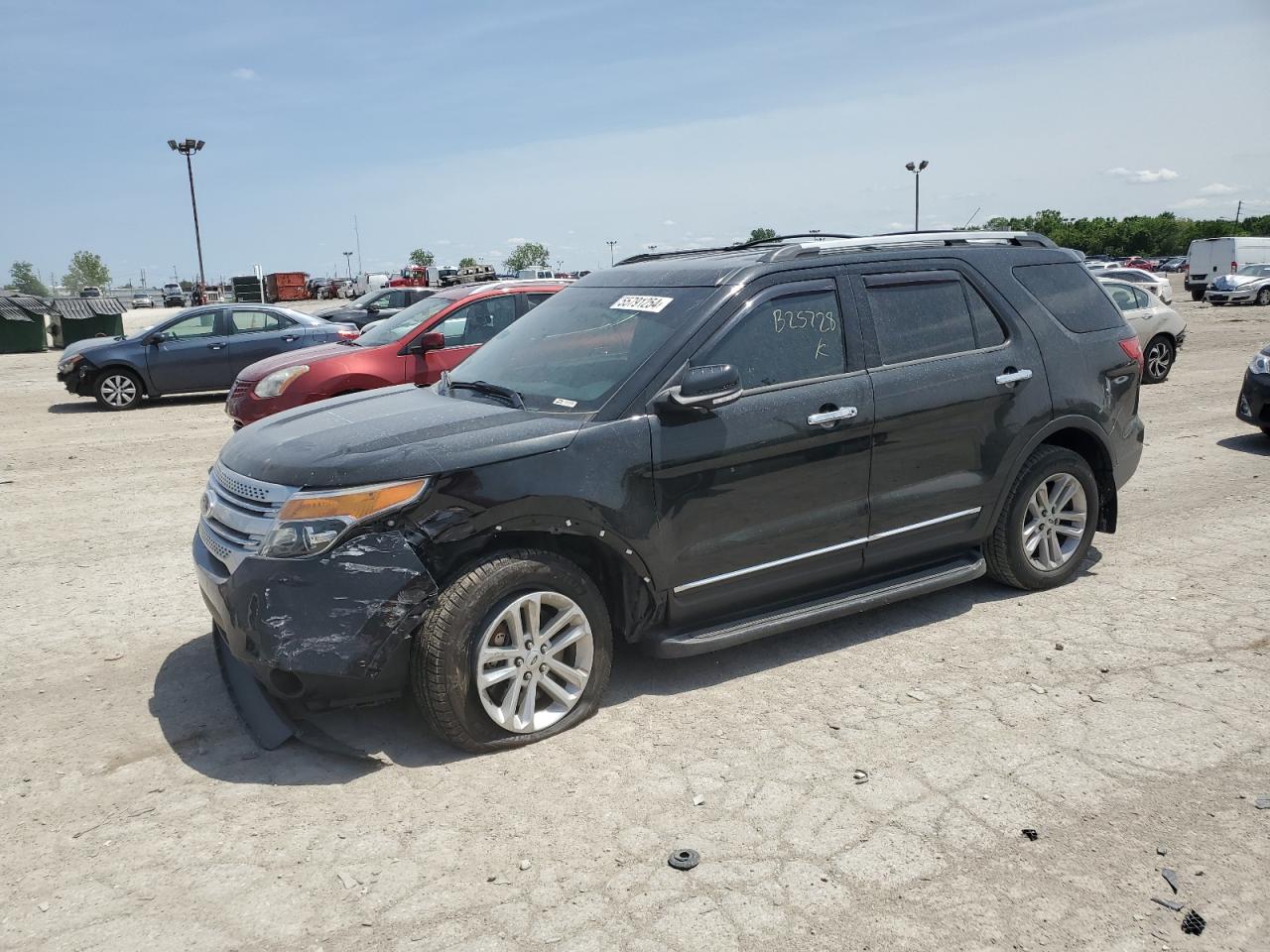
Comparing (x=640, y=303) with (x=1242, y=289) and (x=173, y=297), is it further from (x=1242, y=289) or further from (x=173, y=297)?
(x=173, y=297)

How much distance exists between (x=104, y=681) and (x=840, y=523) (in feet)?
11.6

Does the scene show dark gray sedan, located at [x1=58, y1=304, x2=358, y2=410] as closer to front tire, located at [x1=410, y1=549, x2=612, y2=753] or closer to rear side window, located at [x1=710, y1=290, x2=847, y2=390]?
rear side window, located at [x1=710, y1=290, x2=847, y2=390]

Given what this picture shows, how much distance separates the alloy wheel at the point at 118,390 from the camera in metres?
14.8

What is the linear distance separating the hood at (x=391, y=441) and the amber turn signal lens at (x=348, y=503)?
0.16 feet

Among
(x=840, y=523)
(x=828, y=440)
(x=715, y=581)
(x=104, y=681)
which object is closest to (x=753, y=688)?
(x=715, y=581)

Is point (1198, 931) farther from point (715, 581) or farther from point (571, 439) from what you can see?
point (571, 439)

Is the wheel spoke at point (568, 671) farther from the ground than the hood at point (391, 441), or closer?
closer

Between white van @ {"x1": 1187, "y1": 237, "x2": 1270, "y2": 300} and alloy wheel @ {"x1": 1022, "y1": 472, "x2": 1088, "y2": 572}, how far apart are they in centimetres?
3865

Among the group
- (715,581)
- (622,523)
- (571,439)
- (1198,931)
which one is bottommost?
(1198,931)

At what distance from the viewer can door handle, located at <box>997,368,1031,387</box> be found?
202 inches

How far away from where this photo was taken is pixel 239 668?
4430 millimetres

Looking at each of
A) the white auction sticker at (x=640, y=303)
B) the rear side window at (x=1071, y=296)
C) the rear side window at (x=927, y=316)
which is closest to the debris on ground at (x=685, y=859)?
the white auction sticker at (x=640, y=303)

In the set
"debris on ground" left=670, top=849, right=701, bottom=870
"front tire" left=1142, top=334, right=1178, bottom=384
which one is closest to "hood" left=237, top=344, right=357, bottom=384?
"debris on ground" left=670, top=849, right=701, bottom=870

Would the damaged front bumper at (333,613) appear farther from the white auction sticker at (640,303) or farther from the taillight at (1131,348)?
the taillight at (1131,348)
